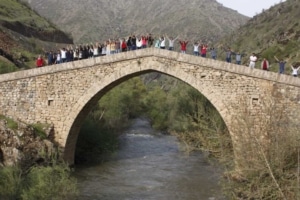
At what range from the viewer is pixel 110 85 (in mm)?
18609

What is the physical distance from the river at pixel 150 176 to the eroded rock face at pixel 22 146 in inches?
78.0

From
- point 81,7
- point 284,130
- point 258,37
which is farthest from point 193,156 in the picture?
point 81,7

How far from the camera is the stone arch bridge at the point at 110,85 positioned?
643 inches

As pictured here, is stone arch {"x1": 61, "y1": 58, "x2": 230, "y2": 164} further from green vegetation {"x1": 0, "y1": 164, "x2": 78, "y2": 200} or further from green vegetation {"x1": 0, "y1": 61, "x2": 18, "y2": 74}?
green vegetation {"x1": 0, "y1": 61, "x2": 18, "y2": 74}

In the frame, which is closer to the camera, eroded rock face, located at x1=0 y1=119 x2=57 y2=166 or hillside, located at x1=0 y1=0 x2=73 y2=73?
eroded rock face, located at x1=0 y1=119 x2=57 y2=166

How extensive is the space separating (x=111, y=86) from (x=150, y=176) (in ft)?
13.9

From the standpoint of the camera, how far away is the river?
16625mm

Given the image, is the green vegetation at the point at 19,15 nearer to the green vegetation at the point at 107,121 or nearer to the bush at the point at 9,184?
the green vegetation at the point at 107,121

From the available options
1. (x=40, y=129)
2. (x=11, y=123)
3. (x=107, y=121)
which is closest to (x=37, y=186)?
(x=11, y=123)

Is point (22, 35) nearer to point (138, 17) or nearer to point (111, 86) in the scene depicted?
point (111, 86)

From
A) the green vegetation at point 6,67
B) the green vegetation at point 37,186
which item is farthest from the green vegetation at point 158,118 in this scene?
the green vegetation at point 6,67

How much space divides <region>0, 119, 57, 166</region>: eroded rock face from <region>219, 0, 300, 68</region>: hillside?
1772cm

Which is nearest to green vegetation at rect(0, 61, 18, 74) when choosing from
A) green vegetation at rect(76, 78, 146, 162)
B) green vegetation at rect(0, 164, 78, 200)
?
green vegetation at rect(76, 78, 146, 162)

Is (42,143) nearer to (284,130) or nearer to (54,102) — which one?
(54,102)
